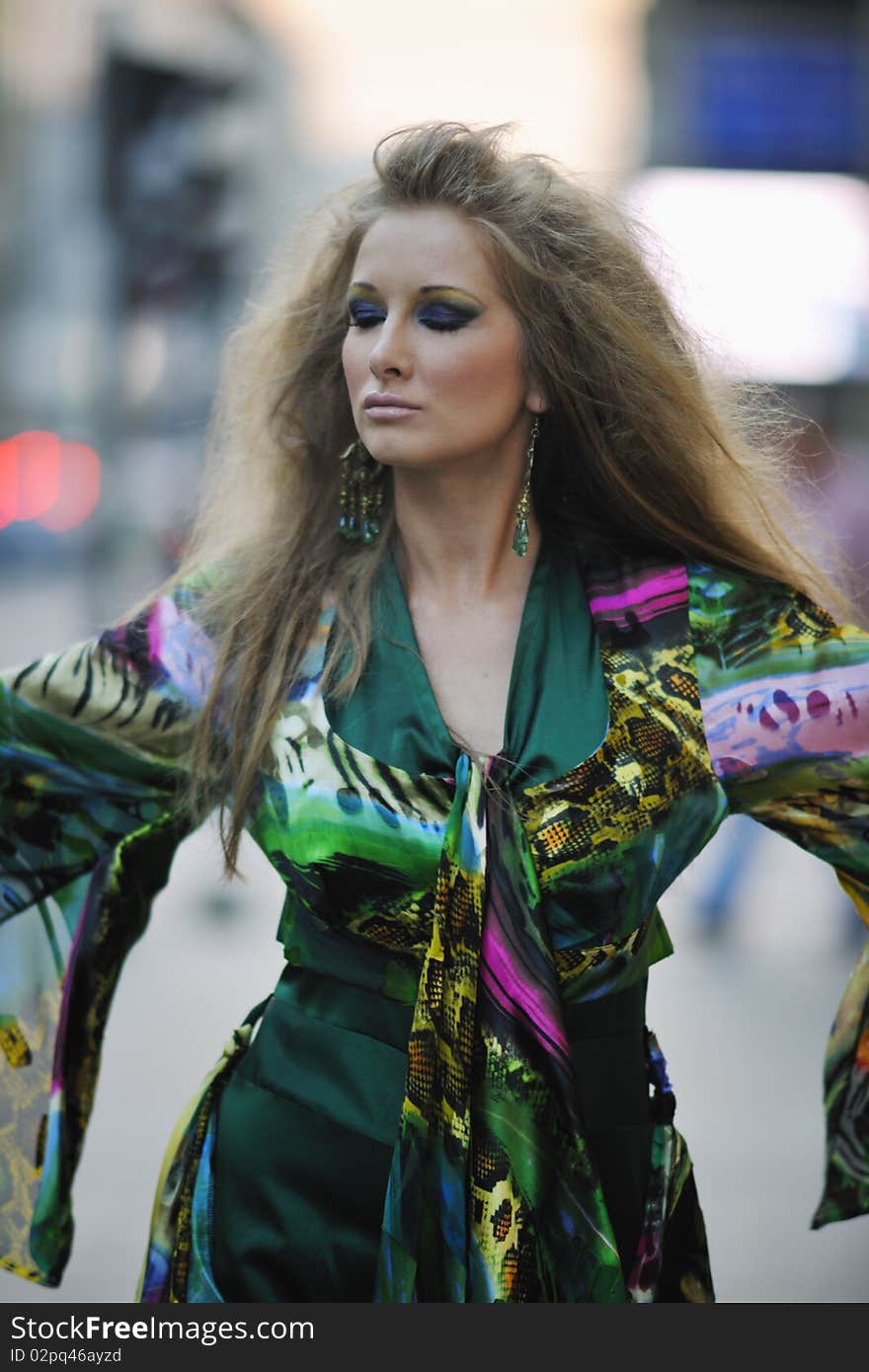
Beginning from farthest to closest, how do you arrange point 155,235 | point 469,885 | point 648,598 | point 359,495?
point 155,235, point 359,495, point 648,598, point 469,885

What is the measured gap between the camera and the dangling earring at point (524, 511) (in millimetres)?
2248

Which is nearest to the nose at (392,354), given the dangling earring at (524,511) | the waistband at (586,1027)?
the dangling earring at (524,511)

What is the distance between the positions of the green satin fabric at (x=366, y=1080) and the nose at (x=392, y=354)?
321 millimetres

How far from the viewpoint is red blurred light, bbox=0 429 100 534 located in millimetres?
26802

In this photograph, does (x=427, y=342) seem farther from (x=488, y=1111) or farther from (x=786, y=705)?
(x=488, y=1111)

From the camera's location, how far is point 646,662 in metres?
2.12

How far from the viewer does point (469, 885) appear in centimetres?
196

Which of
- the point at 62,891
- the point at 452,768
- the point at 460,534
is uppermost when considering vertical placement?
the point at 460,534

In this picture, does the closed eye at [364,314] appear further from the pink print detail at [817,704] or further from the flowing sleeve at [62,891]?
the pink print detail at [817,704]

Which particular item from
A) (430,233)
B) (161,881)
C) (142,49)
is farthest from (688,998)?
(142,49)

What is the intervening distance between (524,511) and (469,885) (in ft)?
1.83

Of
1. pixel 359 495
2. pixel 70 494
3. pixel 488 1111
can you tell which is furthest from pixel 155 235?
pixel 70 494

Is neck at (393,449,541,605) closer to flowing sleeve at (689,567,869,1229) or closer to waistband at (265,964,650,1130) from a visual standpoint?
flowing sleeve at (689,567,869,1229)

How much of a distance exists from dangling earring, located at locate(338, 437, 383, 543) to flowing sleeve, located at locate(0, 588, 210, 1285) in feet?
0.81
